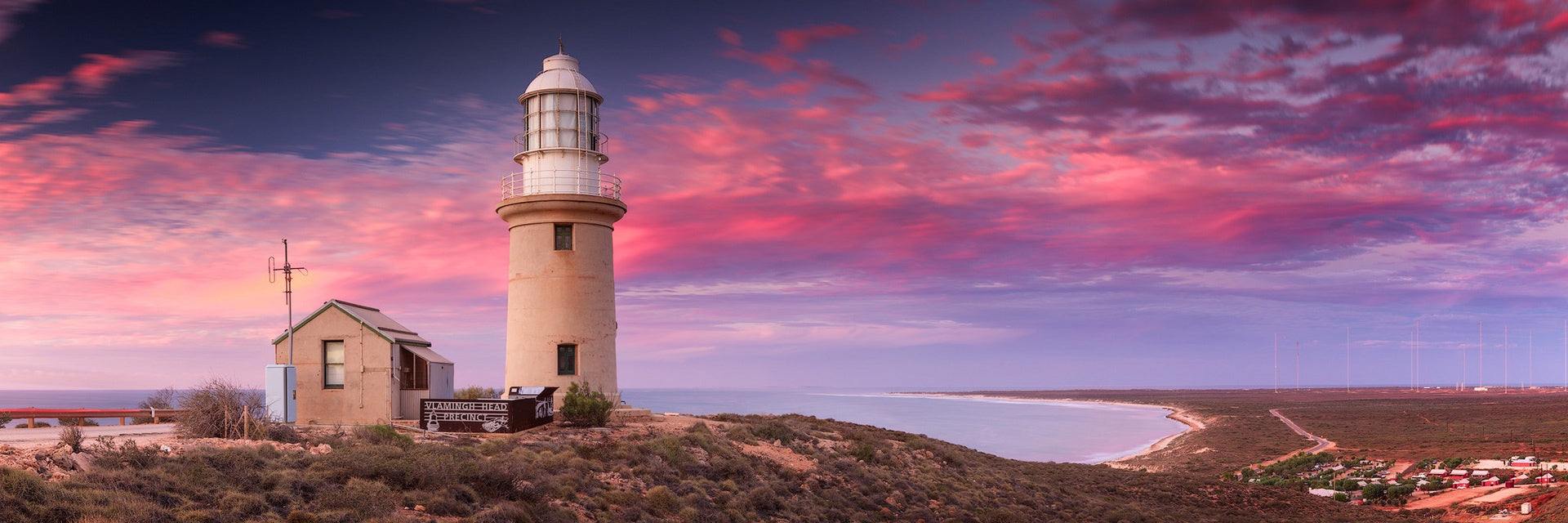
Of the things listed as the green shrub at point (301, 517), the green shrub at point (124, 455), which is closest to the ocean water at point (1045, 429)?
the green shrub at point (301, 517)

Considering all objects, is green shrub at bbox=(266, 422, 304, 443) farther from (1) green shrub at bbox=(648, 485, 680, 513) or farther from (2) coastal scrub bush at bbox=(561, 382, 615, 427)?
(2) coastal scrub bush at bbox=(561, 382, 615, 427)

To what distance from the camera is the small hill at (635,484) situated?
35.8 ft

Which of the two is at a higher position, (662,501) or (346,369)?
(346,369)

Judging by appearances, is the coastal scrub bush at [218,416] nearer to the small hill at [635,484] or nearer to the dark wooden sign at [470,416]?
the small hill at [635,484]

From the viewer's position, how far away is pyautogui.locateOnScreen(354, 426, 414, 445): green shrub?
50.3ft

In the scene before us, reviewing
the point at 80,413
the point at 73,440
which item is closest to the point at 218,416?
the point at 73,440

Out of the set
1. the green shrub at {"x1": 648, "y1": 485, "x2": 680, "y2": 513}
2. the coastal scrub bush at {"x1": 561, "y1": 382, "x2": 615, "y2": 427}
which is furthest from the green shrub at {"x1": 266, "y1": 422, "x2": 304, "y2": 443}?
the coastal scrub bush at {"x1": 561, "y1": 382, "x2": 615, "y2": 427}

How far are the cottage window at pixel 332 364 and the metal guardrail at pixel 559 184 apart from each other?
567 centimetres

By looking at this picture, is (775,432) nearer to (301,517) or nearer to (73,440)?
(301,517)

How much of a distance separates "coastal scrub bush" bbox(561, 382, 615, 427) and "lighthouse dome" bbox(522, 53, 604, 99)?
7963 millimetres

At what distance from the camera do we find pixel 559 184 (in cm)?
2455

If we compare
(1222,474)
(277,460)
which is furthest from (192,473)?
(1222,474)

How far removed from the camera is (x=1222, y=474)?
41.7 m

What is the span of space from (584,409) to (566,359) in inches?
107
